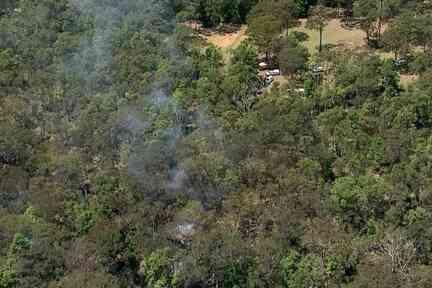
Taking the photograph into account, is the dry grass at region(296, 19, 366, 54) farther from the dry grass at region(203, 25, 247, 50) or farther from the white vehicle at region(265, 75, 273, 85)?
the dry grass at region(203, 25, 247, 50)

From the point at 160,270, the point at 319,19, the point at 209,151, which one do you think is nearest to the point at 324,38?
the point at 319,19

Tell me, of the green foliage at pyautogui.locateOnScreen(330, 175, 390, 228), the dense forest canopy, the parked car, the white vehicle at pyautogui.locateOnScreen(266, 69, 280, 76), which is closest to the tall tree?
the dense forest canopy

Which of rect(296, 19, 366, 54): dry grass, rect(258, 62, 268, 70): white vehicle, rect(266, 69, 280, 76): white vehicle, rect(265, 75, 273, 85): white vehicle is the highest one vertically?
rect(296, 19, 366, 54): dry grass

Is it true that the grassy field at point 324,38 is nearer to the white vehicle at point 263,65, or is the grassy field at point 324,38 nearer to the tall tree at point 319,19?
the tall tree at point 319,19

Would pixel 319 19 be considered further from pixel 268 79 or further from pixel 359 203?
pixel 359 203

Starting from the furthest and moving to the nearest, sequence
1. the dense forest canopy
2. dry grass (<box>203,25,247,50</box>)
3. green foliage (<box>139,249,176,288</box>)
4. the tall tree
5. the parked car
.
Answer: dry grass (<box>203,25,247,50</box>)
the tall tree
the parked car
the dense forest canopy
green foliage (<box>139,249,176,288</box>)

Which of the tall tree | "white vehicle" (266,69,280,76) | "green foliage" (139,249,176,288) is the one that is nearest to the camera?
"green foliage" (139,249,176,288)

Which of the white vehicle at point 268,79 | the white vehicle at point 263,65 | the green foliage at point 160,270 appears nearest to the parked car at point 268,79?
the white vehicle at point 268,79

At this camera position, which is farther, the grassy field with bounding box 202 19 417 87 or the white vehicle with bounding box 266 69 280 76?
the grassy field with bounding box 202 19 417 87

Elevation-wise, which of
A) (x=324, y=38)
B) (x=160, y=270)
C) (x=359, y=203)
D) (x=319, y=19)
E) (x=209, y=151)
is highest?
(x=319, y=19)
